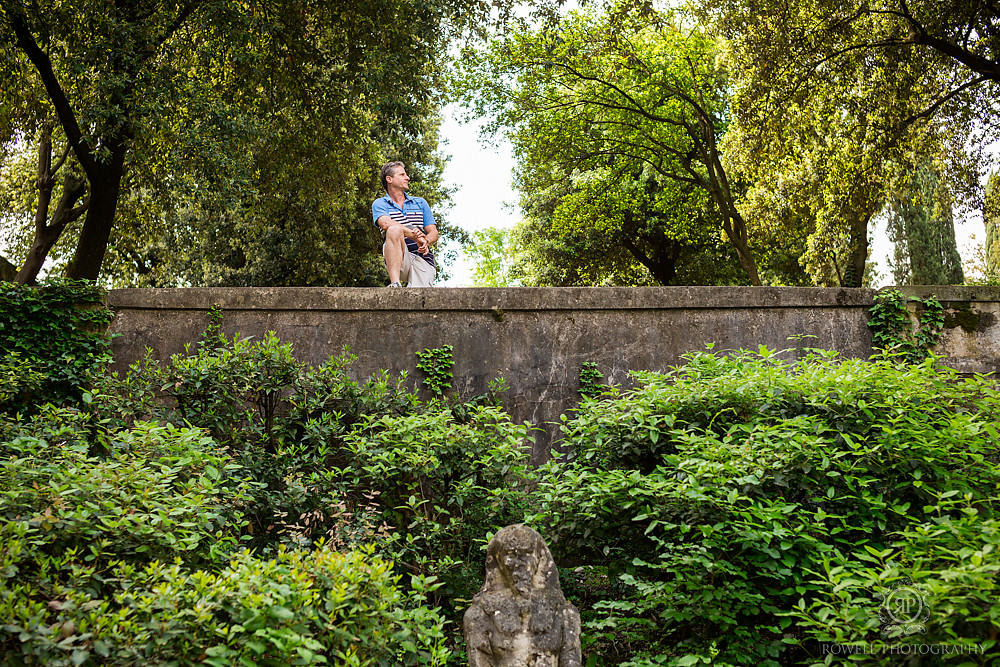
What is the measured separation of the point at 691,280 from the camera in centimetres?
2348

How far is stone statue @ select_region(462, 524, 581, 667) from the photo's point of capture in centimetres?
362

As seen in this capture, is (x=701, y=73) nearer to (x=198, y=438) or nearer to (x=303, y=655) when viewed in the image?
(x=198, y=438)

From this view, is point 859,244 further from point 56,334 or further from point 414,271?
point 56,334

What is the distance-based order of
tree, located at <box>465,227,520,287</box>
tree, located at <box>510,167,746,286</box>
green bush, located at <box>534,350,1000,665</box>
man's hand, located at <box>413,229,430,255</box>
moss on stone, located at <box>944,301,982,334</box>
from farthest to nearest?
tree, located at <box>465,227,520,287</box> < tree, located at <box>510,167,746,286</box> < moss on stone, located at <box>944,301,982,334</box> < man's hand, located at <box>413,229,430,255</box> < green bush, located at <box>534,350,1000,665</box>

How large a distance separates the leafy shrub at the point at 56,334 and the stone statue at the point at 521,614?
4212 millimetres

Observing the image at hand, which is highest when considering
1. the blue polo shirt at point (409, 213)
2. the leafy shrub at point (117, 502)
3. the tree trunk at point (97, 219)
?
the tree trunk at point (97, 219)

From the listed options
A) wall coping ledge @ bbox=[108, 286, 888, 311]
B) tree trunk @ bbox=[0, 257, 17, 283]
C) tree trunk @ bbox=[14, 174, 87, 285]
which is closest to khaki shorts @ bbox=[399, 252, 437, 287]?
wall coping ledge @ bbox=[108, 286, 888, 311]

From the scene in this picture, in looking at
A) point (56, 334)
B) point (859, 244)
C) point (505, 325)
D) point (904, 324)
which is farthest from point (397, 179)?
point (859, 244)

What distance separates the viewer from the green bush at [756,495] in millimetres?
3943

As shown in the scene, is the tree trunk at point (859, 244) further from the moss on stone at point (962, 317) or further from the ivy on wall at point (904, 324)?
the ivy on wall at point (904, 324)

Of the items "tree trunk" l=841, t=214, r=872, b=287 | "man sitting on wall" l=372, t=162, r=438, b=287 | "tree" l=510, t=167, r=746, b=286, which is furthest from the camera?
"tree" l=510, t=167, r=746, b=286

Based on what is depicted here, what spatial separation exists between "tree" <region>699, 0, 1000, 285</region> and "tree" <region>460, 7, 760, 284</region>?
3.46m

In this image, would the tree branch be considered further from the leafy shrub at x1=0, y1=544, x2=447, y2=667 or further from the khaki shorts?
the leafy shrub at x1=0, y1=544, x2=447, y2=667

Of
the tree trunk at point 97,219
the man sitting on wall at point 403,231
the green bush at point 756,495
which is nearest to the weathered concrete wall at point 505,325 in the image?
the man sitting on wall at point 403,231
